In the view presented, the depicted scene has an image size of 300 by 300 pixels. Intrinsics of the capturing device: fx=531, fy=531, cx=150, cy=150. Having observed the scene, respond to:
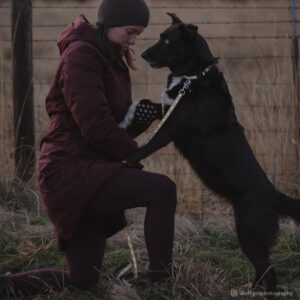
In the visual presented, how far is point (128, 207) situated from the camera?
252 cm

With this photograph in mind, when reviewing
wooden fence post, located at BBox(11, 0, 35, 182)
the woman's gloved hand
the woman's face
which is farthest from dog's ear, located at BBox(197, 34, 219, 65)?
wooden fence post, located at BBox(11, 0, 35, 182)

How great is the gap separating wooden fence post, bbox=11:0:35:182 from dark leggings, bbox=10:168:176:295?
1.89 m

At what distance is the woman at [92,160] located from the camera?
8.01 ft

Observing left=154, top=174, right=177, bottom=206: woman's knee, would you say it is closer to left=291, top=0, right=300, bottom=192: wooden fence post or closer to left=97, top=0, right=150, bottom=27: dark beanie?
left=97, top=0, right=150, bottom=27: dark beanie

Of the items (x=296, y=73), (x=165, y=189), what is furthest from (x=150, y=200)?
(x=296, y=73)

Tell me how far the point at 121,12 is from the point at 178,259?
1584 mm

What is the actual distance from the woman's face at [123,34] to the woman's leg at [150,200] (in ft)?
2.09

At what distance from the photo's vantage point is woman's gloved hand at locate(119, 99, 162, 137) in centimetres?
268

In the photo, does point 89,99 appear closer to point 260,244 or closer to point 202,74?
point 202,74

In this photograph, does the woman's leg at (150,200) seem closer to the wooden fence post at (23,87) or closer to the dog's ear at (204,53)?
the dog's ear at (204,53)

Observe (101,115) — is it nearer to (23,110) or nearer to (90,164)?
(90,164)

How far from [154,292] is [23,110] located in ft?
7.86

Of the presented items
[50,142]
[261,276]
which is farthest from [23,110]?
[261,276]

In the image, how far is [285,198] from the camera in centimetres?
276
